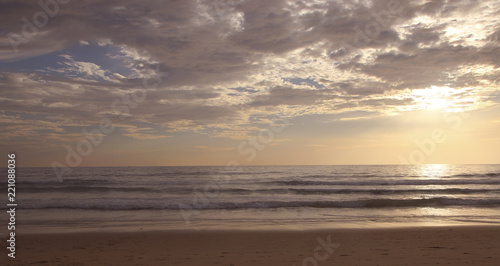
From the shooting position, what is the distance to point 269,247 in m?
8.97

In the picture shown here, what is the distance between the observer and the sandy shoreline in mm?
7574

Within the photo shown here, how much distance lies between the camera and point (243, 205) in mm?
19344

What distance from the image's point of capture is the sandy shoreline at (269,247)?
7.57 m

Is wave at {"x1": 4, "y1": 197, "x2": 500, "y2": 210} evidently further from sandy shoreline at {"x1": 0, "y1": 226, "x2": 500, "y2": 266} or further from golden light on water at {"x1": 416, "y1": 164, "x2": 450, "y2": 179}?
golden light on water at {"x1": 416, "y1": 164, "x2": 450, "y2": 179}

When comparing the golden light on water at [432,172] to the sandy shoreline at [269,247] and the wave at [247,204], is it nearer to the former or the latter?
the wave at [247,204]

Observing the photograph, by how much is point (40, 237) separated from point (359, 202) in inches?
718

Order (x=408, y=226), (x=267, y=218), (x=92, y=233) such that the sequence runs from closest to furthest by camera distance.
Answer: (x=92, y=233), (x=408, y=226), (x=267, y=218)

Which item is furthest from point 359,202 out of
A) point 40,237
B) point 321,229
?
point 40,237

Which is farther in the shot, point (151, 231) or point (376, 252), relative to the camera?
point (151, 231)

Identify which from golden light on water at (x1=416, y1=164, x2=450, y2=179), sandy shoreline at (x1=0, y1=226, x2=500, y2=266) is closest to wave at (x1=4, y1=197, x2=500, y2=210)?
sandy shoreline at (x1=0, y1=226, x2=500, y2=266)

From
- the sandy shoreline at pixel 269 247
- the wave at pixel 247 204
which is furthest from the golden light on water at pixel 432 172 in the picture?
the sandy shoreline at pixel 269 247

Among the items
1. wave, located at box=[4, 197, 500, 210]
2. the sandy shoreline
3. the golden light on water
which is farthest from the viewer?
the golden light on water

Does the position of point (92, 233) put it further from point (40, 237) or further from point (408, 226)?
point (408, 226)

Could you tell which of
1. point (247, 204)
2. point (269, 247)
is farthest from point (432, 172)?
point (269, 247)
